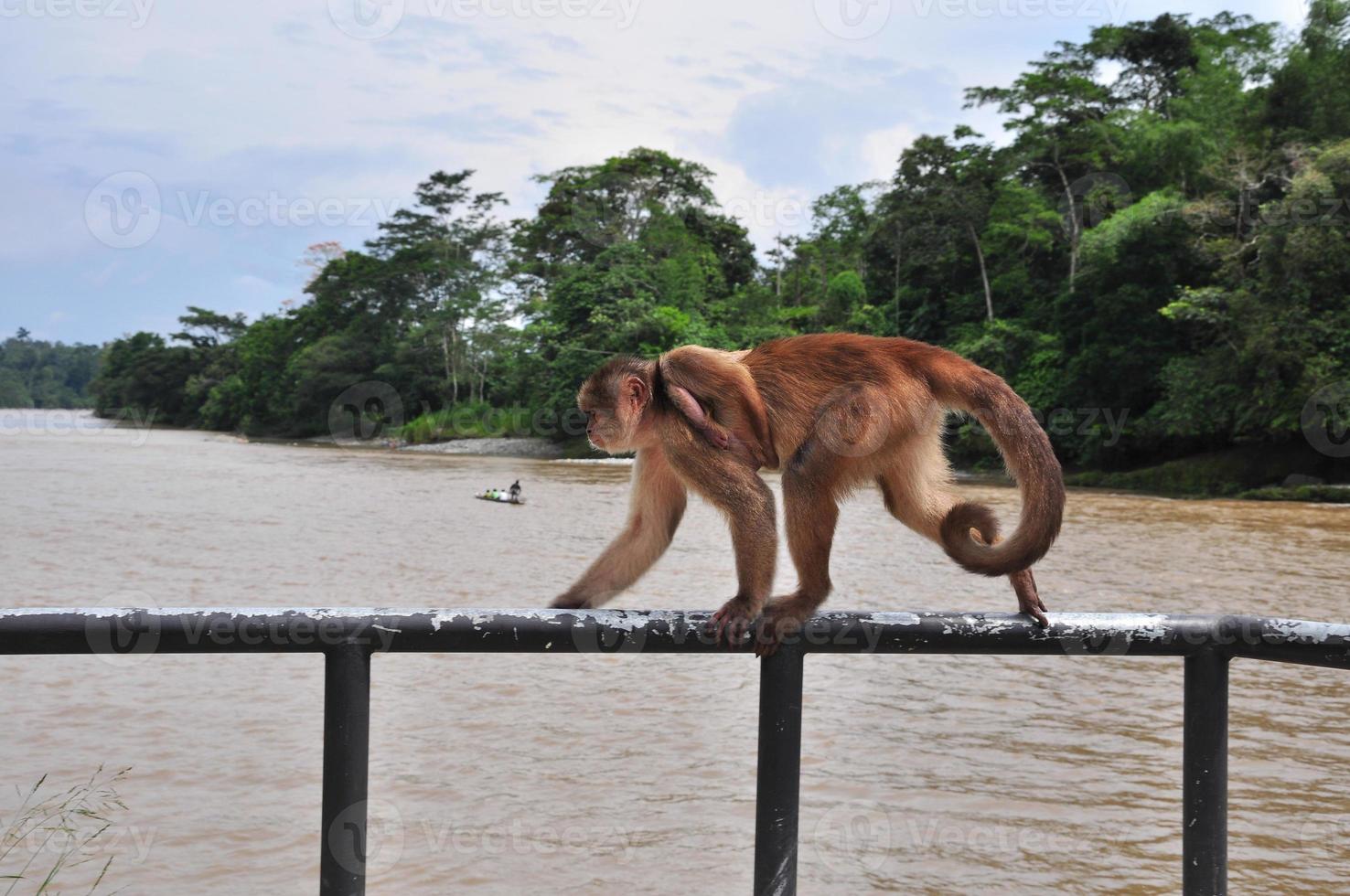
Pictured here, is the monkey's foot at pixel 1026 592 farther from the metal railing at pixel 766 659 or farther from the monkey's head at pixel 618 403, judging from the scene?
the monkey's head at pixel 618 403

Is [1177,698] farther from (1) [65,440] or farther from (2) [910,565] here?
(1) [65,440]

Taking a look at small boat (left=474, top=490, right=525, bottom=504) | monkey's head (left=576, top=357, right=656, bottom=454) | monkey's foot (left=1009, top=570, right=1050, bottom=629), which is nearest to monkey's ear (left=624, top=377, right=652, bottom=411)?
monkey's head (left=576, top=357, right=656, bottom=454)

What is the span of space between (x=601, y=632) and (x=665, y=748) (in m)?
7.01

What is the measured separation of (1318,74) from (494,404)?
1448 inches

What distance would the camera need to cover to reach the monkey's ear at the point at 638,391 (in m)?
3.01

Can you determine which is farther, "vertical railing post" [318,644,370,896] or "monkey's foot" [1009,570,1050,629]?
"monkey's foot" [1009,570,1050,629]

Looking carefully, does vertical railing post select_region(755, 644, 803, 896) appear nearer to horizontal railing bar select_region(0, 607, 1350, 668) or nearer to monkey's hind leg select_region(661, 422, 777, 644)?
horizontal railing bar select_region(0, 607, 1350, 668)

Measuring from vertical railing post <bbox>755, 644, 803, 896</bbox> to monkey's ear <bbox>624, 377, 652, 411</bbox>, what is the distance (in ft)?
4.63

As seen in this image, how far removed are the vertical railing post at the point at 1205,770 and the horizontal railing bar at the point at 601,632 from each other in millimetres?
43

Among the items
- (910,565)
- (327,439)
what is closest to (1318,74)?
(910,565)

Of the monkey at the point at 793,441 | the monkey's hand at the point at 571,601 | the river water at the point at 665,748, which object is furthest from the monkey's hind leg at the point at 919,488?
the river water at the point at 665,748

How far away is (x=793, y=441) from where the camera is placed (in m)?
2.87

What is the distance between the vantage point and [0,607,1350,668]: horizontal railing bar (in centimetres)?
147

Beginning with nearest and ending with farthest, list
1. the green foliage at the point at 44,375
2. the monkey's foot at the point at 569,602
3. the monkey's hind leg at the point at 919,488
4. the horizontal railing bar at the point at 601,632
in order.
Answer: the horizontal railing bar at the point at 601,632 < the monkey's foot at the point at 569,602 < the monkey's hind leg at the point at 919,488 < the green foliage at the point at 44,375
